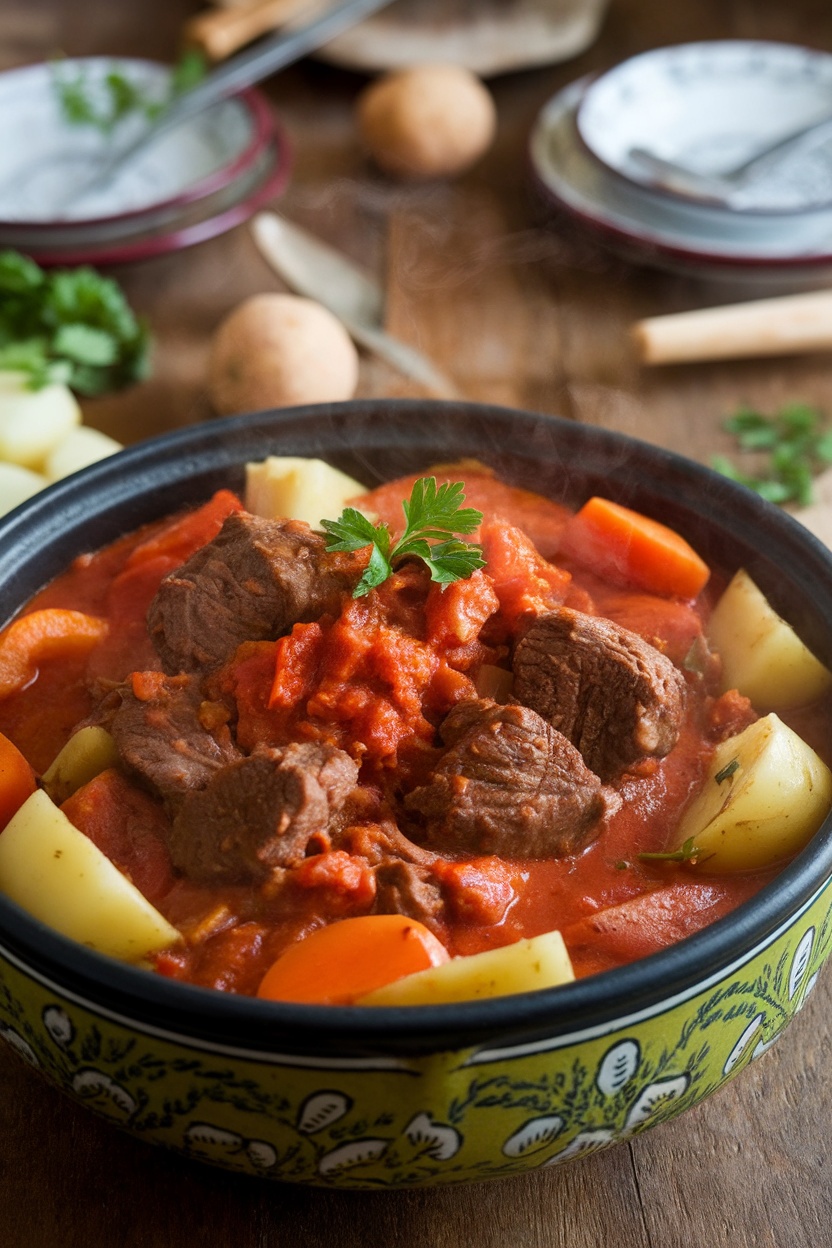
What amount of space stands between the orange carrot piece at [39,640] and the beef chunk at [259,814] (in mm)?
769

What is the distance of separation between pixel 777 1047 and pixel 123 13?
7.39 meters

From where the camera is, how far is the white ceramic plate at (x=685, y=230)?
5375 mm

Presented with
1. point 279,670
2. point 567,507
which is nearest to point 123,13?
point 567,507

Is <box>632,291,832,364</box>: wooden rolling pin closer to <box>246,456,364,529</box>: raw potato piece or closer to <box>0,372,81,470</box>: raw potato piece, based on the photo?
<box>246,456,364,529</box>: raw potato piece

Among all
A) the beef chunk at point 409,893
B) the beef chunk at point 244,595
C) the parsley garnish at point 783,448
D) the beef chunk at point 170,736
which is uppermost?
the beef chunk at point 244,595

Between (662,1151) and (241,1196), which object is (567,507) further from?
(241,1196)

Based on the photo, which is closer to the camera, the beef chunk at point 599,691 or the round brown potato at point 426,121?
the beef chunk at point 599,691

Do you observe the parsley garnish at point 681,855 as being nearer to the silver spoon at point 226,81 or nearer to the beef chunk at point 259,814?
the beef chunk at point 259,814

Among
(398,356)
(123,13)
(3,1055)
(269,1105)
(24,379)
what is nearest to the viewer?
(269,1105)

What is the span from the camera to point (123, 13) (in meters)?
7.94

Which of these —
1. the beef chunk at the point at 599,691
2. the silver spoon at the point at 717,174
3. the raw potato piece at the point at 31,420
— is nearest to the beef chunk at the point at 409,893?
the beef chunk at the point at 599,691

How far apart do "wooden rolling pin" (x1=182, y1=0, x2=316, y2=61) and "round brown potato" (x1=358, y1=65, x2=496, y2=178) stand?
809 millimetres

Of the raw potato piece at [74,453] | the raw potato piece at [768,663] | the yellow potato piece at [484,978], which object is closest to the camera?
the yellow potato piece at [484,978]

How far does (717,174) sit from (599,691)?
4.27 m
